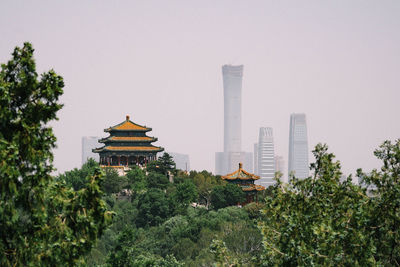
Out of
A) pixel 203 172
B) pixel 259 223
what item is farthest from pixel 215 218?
pixel 259 223

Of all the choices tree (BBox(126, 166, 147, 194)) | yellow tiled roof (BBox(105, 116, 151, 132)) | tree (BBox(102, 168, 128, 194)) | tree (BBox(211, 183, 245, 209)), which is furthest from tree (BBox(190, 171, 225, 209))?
yellow tiled roof (BBox(105, 116, 151, 132))

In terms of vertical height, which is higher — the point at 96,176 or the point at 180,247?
the point at 96,176

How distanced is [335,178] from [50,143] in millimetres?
8817

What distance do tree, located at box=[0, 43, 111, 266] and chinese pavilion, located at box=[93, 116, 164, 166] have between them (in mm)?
67497

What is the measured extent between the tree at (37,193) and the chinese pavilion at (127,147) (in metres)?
67.5

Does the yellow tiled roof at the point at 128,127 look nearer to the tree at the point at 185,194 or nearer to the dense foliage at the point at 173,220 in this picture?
the dense foliage at the point at 173,220

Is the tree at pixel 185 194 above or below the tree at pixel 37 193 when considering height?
below

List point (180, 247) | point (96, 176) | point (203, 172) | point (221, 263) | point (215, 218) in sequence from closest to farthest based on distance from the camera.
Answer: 1. point (96, 176)
2. point (221, 263)
3. point (180, 247)
4. point (215, 218)
5. point (203, 172)

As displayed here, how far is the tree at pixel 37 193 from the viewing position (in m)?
13.6

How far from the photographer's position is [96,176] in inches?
541

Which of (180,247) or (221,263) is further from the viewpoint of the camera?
(180,247)

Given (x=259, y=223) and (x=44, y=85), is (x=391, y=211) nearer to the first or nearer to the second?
(x=259, y=223)

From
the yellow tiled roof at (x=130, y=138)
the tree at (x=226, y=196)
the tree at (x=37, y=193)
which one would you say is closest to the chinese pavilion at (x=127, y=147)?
the yellow tiled roof at (x=130, y=138)

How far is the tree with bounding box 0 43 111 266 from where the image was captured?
13.6 meters
